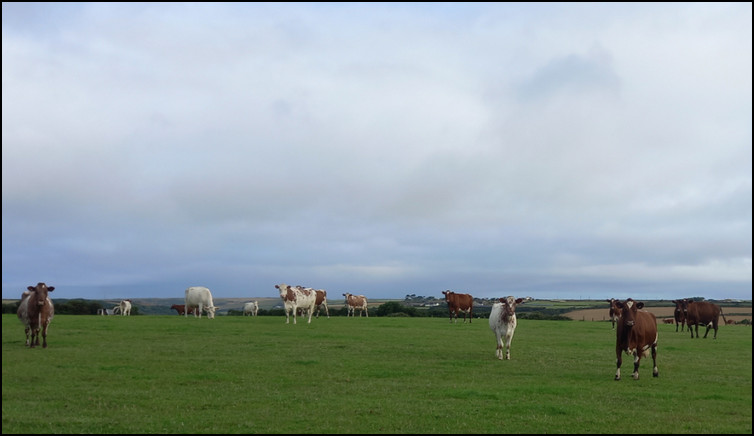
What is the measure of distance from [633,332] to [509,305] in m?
5.37

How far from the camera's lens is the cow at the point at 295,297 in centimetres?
4093

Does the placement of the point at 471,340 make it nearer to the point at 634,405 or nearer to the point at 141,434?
the point at 634,405

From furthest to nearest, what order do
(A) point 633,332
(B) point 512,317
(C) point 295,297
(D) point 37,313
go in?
(C) point 295,297, (D) point 37,313, (B) point 512,317, (A) point 633,332

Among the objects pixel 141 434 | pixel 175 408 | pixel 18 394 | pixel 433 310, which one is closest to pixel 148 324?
pixel 18 394

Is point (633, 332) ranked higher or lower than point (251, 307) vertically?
higher

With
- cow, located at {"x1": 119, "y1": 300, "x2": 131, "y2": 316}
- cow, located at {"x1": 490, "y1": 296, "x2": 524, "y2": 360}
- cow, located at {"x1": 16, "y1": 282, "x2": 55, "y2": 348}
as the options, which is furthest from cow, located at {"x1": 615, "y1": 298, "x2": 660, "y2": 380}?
cow, located at {"x1": 119, "y1": 300, "x2": 131, "y2": 316}

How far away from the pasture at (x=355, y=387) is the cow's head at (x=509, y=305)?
170 cm

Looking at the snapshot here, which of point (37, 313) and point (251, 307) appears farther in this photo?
point (251, 307)

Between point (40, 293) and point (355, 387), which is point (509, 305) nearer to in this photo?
point (355, 387)

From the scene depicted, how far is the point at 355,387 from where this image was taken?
16.6 metres

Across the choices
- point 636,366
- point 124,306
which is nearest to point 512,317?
point 636,366

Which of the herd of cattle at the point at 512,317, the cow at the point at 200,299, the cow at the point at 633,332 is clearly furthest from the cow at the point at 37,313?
the cow at the point at 200,299

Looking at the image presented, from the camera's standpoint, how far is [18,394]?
50.4 feet

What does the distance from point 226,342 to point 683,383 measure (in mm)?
18109
